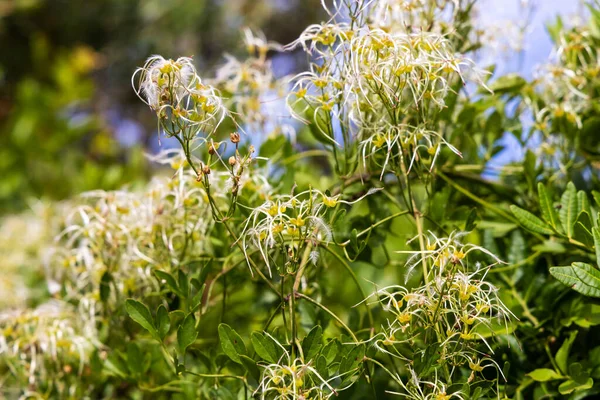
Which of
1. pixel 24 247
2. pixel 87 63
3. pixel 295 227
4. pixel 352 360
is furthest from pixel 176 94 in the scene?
pixel 87 63

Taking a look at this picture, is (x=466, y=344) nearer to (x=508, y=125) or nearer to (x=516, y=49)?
(x=508, y=125)

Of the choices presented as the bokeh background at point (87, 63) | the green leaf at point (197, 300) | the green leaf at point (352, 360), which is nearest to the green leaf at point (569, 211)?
the green leaf at point (352, 360)

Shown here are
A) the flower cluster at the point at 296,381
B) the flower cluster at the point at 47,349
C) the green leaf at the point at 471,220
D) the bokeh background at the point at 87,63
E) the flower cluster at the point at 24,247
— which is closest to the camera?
the flower cluster at the point at 296,381

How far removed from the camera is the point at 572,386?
20.4 inches

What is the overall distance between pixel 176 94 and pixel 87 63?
1883mm

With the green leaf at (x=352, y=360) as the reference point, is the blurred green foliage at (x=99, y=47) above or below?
above

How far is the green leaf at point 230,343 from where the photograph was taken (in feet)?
1.62

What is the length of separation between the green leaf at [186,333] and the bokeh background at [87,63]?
→ 3.77 feet

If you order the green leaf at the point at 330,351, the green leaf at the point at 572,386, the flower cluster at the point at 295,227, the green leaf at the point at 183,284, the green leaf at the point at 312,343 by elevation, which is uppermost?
the flower cluster at the point at 295,227

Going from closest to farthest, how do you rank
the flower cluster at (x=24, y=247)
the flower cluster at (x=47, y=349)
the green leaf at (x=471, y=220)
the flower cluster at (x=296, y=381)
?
1. the flower cluster at (x=296, y=381)
2. the green leaf at (x=471, y=220)
3. the flower cluster at (x=47, y=349)
4. the flower cluster at (x=24, y=247)

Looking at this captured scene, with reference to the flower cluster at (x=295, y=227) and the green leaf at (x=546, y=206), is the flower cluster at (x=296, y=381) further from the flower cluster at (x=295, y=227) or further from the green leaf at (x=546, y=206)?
the green leaf at (x=546, y=206)

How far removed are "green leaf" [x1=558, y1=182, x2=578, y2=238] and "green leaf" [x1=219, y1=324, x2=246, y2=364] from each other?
31 cm

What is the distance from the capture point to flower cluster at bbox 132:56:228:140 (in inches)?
18.9

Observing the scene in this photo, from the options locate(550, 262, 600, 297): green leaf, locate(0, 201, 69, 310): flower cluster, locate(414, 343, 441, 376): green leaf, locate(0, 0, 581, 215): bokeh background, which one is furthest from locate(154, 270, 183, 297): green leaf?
locate(0, 0, 581, 215): bokeh background
